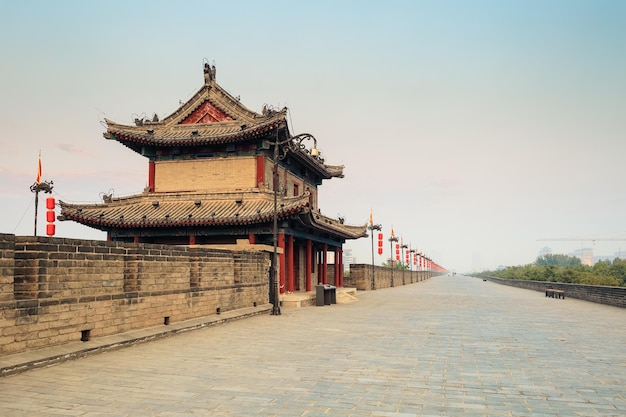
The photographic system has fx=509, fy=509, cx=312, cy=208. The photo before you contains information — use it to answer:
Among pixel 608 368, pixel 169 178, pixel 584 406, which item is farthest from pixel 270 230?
pixel 584 406

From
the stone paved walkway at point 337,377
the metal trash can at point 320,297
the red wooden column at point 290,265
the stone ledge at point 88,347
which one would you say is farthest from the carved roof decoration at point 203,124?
the stone paved walkway at point 337,377

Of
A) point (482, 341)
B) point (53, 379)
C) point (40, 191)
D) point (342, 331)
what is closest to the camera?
point (53, 379)

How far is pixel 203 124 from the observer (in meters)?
27.3

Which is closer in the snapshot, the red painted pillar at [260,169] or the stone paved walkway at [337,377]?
the stone paved walkway at [337,377]

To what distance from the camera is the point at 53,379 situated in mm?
7195

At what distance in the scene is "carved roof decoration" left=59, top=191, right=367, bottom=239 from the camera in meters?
22.7

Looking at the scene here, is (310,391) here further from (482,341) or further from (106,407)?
(482,341)

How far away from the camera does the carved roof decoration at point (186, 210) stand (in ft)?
74.3

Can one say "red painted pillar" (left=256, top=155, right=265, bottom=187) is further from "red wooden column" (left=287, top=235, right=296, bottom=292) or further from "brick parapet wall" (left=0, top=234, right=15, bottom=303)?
"brick parapet wall" (left=0, top=234, right=15, bottom=303)

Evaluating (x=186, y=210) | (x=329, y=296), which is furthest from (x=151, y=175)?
(x=329, y=296)

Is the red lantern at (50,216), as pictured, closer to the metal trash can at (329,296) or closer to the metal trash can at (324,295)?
the metal trash can at (324,295)

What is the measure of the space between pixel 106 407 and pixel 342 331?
825 cm

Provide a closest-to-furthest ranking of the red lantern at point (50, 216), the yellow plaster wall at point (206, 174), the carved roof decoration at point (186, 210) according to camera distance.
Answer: the carved roof decoration at point (186, 210) → the yellow plaster wall at point (206, 174) → the red lantern at point (50, 216)

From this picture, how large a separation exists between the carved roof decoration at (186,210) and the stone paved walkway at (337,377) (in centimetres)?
1019
